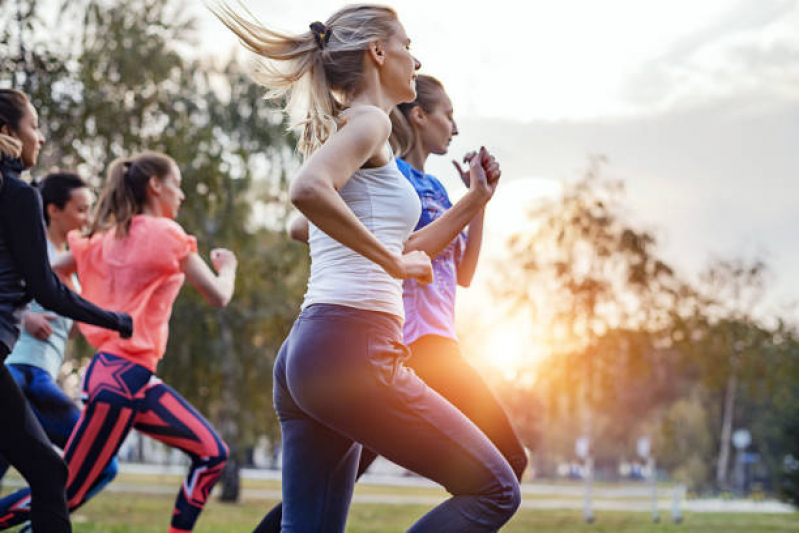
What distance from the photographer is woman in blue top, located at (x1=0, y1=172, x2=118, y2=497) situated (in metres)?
4.97

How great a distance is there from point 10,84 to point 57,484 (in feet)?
32.0

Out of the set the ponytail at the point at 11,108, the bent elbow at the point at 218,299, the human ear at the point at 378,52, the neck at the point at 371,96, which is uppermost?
the human ear at the point at 378,52

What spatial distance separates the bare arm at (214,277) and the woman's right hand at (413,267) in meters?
2.04

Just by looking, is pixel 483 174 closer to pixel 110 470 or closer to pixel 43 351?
pixel 110 470

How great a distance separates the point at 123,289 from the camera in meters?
4.65

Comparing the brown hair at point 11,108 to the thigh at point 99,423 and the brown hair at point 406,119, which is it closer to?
the thigh at point 99,423

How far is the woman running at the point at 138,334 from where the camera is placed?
4449mm

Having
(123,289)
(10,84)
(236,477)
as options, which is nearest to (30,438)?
(123,289)

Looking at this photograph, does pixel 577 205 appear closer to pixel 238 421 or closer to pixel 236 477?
pixel 238 421

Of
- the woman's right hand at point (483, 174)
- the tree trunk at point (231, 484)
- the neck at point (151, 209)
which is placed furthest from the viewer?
the tree trunk at point (231, 484)

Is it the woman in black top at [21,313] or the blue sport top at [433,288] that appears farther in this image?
the blue sport top at [433,288]

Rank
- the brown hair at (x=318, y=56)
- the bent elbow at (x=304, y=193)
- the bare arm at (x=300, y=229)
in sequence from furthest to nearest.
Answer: the bare arm at (x=300, y=229), the brown hair at (x=318, y=56), the bent elbow at (x=304, y=193)

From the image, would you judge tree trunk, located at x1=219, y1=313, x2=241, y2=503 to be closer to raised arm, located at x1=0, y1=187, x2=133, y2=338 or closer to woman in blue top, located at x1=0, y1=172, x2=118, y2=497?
woman in blue top, located at x1=0, y1=172, x2=118, y2=497

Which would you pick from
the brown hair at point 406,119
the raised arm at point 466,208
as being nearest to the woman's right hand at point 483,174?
the raised arm at point 466,208
